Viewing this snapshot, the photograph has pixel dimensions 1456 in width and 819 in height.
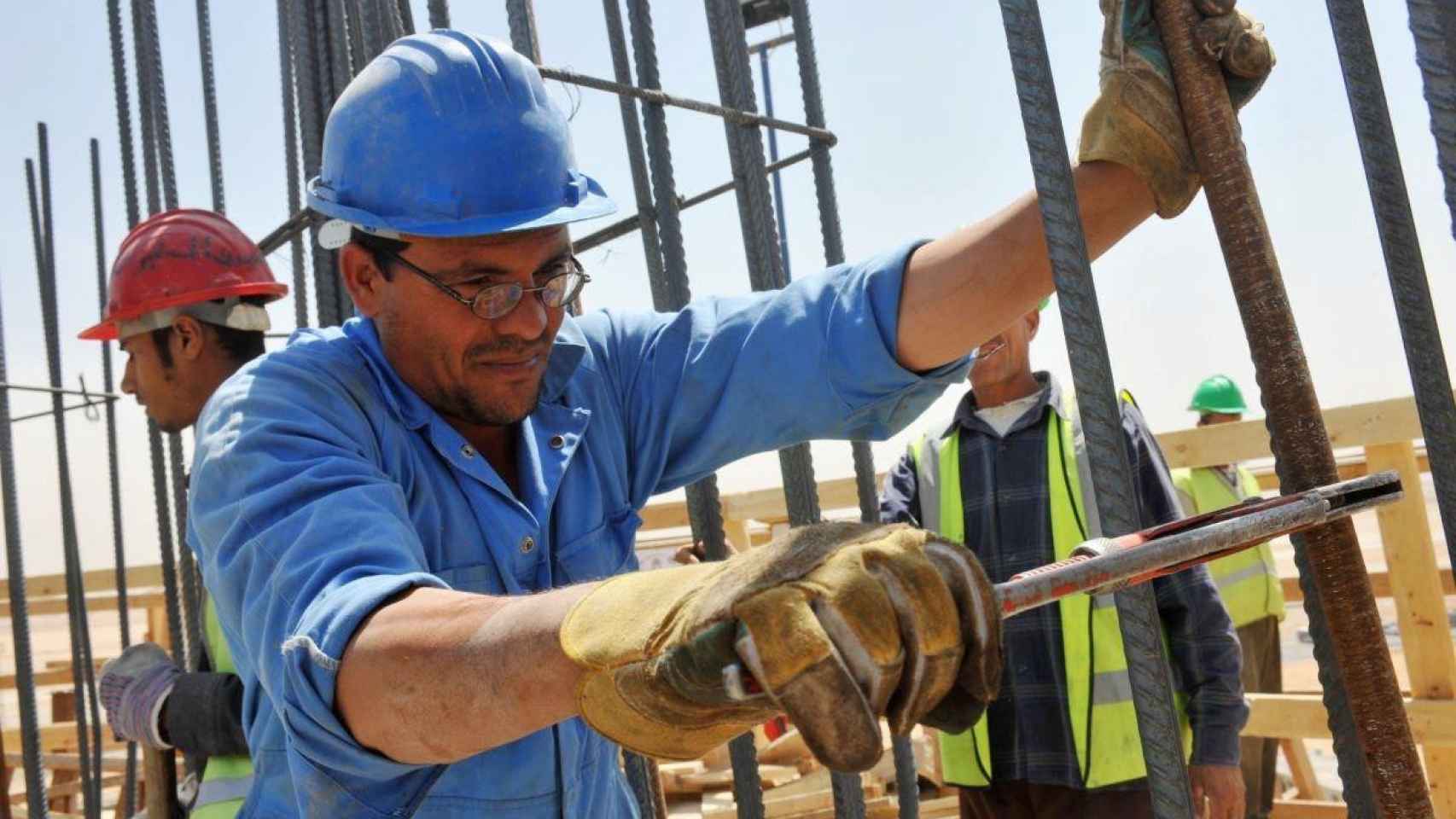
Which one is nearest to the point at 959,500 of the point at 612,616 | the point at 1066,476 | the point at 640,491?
the point at 1066,476

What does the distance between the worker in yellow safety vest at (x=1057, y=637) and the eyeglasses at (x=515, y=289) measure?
2.07m

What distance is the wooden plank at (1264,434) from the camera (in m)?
5.23

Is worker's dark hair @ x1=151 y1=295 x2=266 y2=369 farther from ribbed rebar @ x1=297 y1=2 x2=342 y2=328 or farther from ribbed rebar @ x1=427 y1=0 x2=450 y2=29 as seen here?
ribbed rebar @ x1=427 y1=0 x2=450 y2=29

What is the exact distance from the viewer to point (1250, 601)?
7.08 metres

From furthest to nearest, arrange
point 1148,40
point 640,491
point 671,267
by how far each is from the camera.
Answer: point 671,267
point 640,491
point 1148,40

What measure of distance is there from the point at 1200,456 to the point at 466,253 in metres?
4.49

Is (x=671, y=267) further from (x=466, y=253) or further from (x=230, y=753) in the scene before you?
(x=230, y=753)

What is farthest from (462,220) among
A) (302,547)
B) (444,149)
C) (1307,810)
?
(1307,810)

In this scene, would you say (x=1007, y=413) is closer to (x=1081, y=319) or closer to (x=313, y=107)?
(x=313, y=107)

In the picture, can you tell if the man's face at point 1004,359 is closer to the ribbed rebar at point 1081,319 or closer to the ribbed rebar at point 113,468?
the ribbed rebar at point 1081,319

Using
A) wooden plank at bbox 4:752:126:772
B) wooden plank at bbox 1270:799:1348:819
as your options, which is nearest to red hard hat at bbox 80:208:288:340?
wooden plank at bbox 4:752:126:772

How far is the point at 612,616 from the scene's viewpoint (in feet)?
4.49

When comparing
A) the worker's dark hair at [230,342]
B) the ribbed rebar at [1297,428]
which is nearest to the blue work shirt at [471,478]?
the ribbed rebar at [1297,428]

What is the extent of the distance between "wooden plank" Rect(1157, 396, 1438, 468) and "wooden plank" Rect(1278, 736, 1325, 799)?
2601 mm
